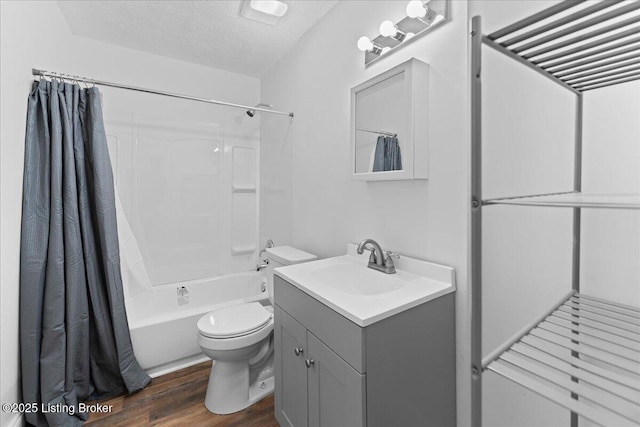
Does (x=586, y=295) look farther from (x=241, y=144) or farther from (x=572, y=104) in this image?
(x=241, y=144)

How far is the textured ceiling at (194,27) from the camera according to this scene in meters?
1.90

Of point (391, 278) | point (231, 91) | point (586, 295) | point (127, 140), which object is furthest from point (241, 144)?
Result: point (586, 295)

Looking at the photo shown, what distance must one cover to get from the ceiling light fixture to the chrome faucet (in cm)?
153

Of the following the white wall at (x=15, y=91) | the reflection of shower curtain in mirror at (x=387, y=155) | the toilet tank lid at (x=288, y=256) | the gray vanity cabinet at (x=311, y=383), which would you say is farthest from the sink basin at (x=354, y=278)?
the white wall at (x=15, y=91)

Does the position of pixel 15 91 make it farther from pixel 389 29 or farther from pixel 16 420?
pixel 389 29

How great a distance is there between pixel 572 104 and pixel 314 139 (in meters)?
1.50

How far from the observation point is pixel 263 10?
1891 millimetres

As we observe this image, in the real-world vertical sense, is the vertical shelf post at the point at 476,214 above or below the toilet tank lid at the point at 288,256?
above

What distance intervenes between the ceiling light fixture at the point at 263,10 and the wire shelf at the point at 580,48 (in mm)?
1585

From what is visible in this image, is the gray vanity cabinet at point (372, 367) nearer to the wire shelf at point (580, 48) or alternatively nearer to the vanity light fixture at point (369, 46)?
the wire shelf at point (580, 48)

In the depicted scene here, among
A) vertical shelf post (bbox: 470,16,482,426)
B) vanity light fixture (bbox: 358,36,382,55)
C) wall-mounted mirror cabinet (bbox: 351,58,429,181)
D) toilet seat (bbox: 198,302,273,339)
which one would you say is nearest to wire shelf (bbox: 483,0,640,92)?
vertical shelf post (bbox: 470,16,482,426)

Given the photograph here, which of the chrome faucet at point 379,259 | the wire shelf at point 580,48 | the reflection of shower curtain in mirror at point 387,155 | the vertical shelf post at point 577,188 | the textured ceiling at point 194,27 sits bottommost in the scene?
the chrome faucet at point 379,259

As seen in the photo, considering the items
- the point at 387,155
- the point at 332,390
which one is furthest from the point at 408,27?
the point at 332,390

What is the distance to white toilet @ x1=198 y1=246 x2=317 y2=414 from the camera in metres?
1.69
